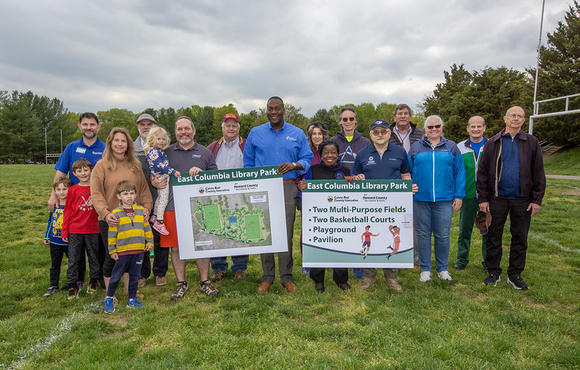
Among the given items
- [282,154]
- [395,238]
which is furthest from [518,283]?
[282,154]

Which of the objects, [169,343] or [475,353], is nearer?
[475,353]

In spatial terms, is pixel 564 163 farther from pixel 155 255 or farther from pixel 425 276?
pixel 155 255

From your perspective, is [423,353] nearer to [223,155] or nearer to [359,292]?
[359,292]

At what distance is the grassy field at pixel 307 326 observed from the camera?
→ 127 inches

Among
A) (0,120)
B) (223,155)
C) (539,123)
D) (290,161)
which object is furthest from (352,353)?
(0,120)

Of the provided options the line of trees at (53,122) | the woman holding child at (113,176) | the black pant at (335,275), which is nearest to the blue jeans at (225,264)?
the black pant at (335,275)

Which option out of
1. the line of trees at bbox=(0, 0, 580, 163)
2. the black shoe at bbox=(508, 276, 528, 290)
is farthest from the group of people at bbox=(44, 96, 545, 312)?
the line of trees at bbox=(0, 0, 580, 163)

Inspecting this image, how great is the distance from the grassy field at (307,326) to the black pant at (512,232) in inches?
11.9

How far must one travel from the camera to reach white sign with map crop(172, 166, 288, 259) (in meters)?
4.88

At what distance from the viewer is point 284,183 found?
510 centimetres

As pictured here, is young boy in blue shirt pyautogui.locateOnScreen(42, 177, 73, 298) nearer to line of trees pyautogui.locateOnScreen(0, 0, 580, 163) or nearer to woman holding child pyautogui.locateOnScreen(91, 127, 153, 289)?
woman holding child pyautogui.locateOnScreen(91, 127, 153, 289)

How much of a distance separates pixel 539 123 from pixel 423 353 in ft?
116

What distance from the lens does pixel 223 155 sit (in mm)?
6094

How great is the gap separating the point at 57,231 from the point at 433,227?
18.0 feet
